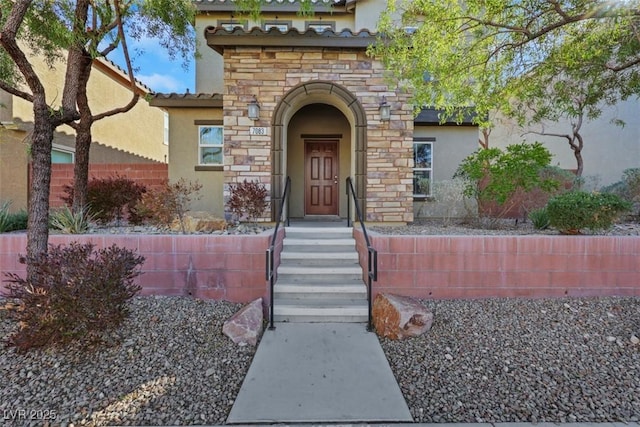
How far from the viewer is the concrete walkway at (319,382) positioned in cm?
250

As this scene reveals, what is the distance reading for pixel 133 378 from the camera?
2820 mm

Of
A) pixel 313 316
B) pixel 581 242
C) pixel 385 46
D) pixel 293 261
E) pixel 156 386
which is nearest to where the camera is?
pixel 156 386

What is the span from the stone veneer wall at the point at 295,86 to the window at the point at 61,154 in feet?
23.1

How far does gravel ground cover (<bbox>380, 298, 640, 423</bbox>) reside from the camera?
2.57 metres

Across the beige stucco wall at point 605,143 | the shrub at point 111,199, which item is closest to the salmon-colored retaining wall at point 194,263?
the shrub at point 111,199

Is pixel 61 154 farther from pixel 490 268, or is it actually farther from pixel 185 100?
pixel 490 268

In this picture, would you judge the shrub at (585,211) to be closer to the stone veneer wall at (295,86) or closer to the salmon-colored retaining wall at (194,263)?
the stone veneer wall at (295,86)

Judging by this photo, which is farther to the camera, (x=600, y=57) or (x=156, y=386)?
(x=600, y=57)

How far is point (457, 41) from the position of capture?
198 inches

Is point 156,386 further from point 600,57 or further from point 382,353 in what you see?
point 600,57

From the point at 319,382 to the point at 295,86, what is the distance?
5493mm

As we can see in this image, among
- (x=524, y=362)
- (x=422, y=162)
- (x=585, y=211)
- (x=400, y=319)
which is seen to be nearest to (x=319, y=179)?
(x=422, y=162)

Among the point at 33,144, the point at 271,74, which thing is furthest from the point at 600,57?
the point at 33,144

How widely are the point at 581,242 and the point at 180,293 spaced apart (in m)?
5.68
